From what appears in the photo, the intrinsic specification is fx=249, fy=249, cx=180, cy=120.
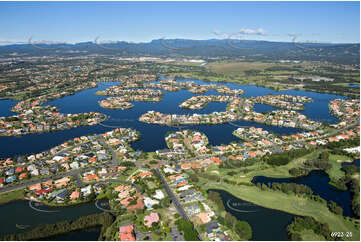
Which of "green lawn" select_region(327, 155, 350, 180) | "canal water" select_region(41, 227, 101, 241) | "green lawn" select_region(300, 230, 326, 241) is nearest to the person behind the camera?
"green lawn" select_region(300, 230, 326, 241)

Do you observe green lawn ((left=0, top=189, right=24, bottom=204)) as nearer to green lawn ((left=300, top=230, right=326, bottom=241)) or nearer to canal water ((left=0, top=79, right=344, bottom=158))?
canal water ((left=0, top=79, right=344, bottom=158))

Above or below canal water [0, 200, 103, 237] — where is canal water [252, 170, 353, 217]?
above

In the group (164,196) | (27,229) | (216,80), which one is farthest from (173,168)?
(216,80)

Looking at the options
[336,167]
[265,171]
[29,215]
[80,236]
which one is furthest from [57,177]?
[336,167]

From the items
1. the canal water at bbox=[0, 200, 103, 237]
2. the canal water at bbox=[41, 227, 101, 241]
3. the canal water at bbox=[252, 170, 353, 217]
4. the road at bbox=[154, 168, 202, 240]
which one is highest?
the road at bbox=[154, 168, 202, 240]

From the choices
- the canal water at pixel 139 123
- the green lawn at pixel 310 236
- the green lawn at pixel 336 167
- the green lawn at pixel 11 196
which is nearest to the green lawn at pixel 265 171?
the green lawn at pixel 336 167

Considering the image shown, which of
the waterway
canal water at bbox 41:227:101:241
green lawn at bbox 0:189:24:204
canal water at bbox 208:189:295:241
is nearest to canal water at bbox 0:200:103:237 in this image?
the waterway

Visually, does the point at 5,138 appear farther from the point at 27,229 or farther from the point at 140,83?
the point at 140,83
